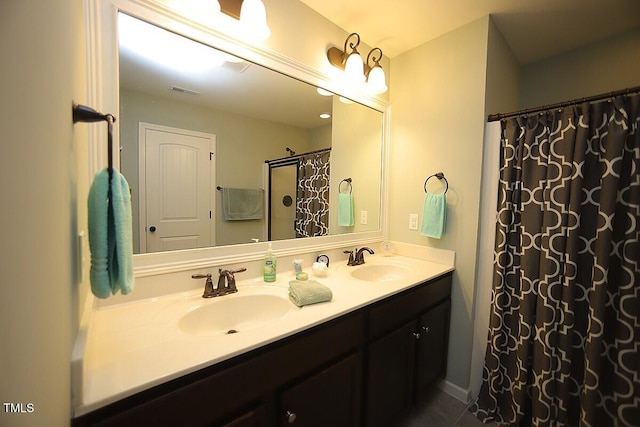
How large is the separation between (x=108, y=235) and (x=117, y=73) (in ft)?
2.47

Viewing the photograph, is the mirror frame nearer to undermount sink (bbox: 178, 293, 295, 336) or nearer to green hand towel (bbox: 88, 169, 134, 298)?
undermount sink (bbox: 178, 293, 295, 336)

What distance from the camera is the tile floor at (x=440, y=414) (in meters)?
1.49

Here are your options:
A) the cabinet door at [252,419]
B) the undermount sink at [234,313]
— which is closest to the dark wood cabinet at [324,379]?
the cabinet door at [252,419]

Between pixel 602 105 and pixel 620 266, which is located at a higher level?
pixel 602 105

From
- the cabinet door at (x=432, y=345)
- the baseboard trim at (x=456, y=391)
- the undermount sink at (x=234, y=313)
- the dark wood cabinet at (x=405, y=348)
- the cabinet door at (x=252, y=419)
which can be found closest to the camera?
the cabinet door at (x=252, y=419)

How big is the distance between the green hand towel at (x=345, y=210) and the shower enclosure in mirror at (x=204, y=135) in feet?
0.47

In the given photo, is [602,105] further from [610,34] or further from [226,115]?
[226,115]

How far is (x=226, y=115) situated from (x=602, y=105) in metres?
1.84

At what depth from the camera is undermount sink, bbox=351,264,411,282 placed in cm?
165

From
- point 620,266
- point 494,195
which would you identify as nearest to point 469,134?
point 494,195

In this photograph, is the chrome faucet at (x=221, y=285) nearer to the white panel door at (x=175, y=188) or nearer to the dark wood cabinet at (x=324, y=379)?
the white panel door at (x=175, y=188)

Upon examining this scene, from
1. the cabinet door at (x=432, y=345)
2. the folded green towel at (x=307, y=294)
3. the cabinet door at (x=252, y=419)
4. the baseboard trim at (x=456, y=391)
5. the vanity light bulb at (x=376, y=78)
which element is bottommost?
the baseboard trim at (x=456, y=391)

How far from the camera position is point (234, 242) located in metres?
1.30

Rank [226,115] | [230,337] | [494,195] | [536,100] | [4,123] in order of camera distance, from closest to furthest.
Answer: [4,123] < [230,337] < [226,115] < [494,195] < [536,100]
